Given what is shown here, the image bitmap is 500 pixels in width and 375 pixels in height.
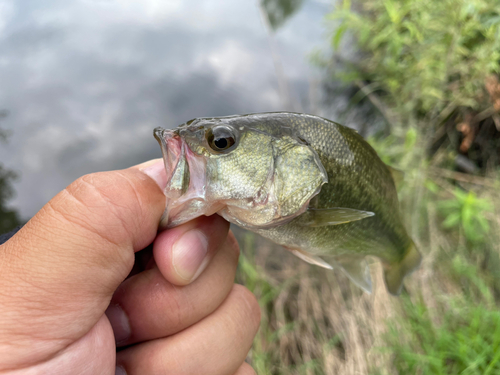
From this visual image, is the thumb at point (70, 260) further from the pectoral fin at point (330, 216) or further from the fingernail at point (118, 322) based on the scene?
the pectoral fin at point (330, 216)

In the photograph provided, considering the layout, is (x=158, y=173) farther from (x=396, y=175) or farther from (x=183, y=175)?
(x=396, y=175)

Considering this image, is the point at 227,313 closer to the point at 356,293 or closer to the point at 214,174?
the point at 214,174

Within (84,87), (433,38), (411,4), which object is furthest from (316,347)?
(84,87)

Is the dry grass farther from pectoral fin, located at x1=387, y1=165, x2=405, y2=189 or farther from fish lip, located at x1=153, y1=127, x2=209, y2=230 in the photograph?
fish lip, located at x1=153, y1=127, x2=209, y2=230

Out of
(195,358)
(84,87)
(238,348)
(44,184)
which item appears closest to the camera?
(195,358)

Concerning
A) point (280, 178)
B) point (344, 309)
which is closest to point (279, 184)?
point (280, 178)
